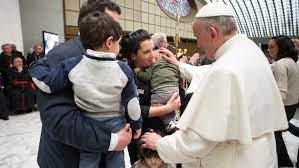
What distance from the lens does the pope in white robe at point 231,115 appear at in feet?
4.26

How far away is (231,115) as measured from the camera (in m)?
1.31

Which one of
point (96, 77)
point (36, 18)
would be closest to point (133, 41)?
point (96, 77)

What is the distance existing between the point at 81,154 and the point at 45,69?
456 mm

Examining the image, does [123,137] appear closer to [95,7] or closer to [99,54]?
[99,54]

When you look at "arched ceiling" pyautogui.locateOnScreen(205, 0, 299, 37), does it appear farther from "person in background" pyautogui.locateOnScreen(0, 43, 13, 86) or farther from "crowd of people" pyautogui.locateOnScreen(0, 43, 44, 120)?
"person in background" pyautogui.locateOnScreen(0, 43, 13, 86)

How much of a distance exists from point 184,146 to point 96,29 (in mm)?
705

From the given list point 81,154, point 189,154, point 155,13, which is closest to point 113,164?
point 81,154

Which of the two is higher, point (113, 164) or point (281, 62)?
point (281, 62)

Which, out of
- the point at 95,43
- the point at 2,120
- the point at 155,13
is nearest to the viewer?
the point at 95,43

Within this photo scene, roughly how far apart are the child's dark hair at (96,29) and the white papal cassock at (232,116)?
52 cm

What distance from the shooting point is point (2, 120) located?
20.3 feet

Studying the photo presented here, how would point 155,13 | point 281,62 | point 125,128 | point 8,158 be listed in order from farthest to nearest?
1. point 155,13
2. point 8,158
3. point 281,62
4. point 125,128

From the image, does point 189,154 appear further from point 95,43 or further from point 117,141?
point 95,43

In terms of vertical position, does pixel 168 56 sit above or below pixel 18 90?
above
